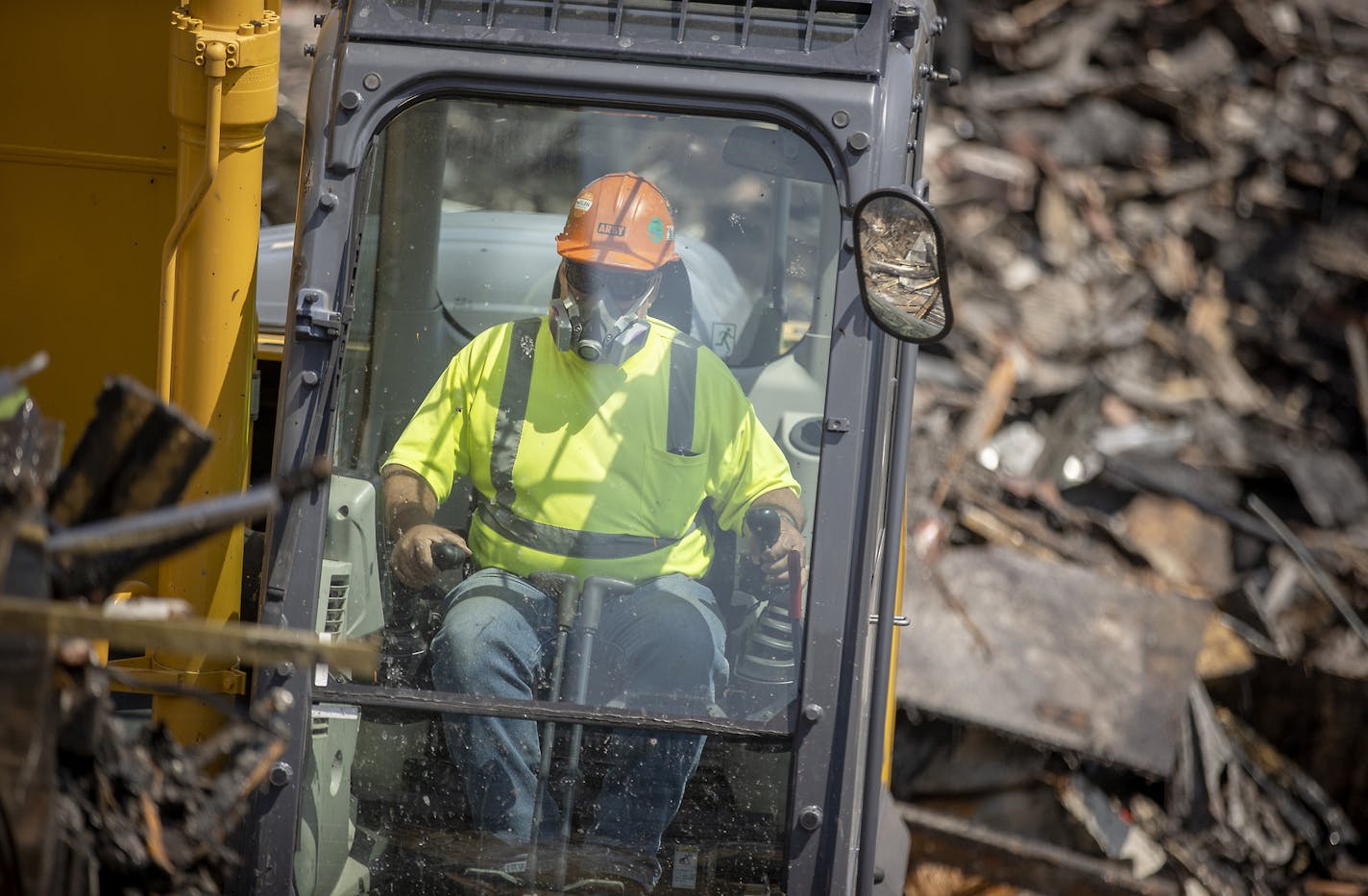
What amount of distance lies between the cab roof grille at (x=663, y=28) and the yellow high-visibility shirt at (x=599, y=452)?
0.56m

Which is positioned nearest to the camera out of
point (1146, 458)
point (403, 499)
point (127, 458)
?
point (127, 458)

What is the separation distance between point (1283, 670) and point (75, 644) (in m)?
5.08

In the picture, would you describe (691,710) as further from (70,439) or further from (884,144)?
(70,439)

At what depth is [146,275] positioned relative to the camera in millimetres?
3789

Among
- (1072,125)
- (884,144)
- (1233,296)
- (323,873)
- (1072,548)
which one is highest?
(1072,125)

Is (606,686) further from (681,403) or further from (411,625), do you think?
(681,403)

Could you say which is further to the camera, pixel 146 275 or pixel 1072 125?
pixel 1072 125

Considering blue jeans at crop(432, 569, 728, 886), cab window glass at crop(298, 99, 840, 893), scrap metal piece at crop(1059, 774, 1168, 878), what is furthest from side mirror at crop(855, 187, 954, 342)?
scrap metal piece at crop(1059, 774, 1168, 878)

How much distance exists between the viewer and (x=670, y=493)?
9.83 ft

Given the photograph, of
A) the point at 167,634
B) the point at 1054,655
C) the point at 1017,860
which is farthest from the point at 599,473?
the point at 1054,655

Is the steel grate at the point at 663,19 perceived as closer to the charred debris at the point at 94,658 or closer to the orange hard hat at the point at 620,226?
the orange hard hat at the point at 620,226

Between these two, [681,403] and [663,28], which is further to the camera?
[681,403]

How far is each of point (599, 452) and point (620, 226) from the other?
1.51 feet

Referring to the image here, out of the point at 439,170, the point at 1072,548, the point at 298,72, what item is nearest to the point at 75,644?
the point at 439,170
